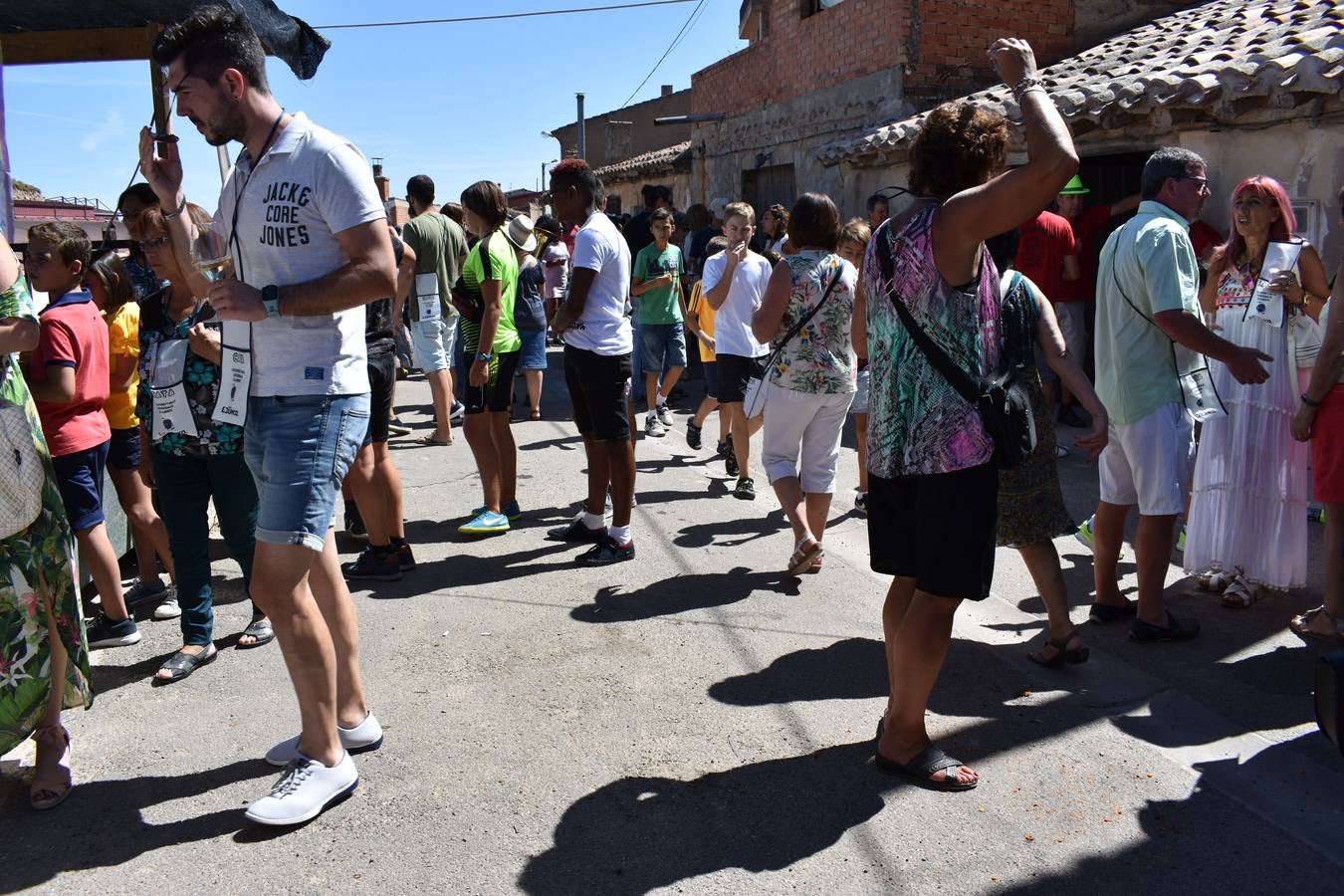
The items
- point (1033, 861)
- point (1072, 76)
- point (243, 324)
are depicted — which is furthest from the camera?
point (1072, 76)

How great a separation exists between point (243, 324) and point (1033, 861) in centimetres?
257

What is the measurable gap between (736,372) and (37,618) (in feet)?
14.4

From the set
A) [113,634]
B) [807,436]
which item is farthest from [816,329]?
[113,634]

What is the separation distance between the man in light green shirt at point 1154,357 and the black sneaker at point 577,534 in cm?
265

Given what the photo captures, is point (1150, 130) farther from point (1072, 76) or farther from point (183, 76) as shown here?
point (183, 76)

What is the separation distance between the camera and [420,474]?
24.9ft

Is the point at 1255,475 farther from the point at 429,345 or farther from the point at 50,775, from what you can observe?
the point at 429,345

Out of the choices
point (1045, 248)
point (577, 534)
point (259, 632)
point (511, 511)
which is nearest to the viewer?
point (259, 632)

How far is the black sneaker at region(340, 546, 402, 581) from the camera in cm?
520

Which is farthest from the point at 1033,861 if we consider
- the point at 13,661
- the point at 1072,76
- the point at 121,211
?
the point at 1072,76

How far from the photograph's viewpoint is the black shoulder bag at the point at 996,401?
2.90 meters

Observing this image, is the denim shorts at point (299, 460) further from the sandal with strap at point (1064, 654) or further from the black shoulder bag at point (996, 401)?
the sandal with strap at point (1064, 654)

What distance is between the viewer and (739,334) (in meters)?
6.64

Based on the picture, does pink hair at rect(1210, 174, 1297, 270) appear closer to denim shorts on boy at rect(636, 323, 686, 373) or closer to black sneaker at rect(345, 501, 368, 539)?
black sneaker at rect(345, 501, 368, 539)
